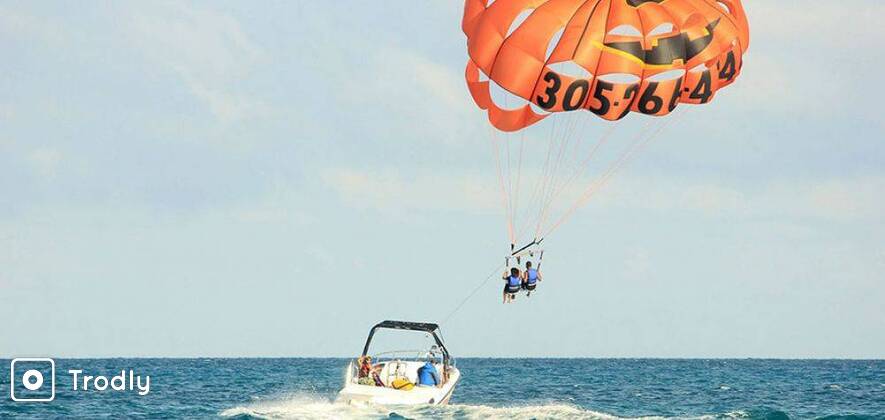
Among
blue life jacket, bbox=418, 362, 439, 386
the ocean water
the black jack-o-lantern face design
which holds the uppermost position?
the black jack-o-lantern face design

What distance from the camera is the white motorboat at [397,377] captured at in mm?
28125

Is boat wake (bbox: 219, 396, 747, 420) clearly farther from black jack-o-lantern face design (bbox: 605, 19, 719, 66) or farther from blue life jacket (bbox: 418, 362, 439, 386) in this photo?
black jack-o-lantern face design (bbox: 605, 19, 719, 66)

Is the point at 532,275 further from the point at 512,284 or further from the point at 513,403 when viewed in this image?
the point at 513,403

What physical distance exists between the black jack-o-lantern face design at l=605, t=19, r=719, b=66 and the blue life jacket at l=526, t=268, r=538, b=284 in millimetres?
5420

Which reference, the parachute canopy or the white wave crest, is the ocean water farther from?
the parachute canopy

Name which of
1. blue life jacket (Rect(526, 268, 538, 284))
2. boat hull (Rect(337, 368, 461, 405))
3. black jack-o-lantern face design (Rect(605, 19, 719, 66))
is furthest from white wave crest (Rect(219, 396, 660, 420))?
black jack-o-lantern face design (Rect(605, 19, 719, 66))

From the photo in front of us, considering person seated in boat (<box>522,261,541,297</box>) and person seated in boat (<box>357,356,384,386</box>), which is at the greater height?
person seated in boat (<box>522,261,541,297</box>)

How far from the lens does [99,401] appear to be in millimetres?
40250

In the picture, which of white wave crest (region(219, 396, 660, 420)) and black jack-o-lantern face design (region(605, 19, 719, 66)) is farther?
white wave crest (region(219, 396, 660, 420))

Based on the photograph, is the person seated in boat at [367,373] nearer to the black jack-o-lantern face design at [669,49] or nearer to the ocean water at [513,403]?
the ocean water at [513,403]

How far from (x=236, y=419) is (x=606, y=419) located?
1004 cm

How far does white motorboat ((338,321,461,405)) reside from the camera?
28.1 meters

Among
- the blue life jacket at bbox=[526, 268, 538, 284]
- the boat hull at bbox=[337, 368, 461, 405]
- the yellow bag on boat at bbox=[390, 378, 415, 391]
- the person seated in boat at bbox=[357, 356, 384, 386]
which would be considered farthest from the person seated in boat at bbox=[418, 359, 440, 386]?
the blue life jacket at bbox=[526, 268, 538, 284]

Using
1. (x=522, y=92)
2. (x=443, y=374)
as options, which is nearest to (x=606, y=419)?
(x=443, y=374)
